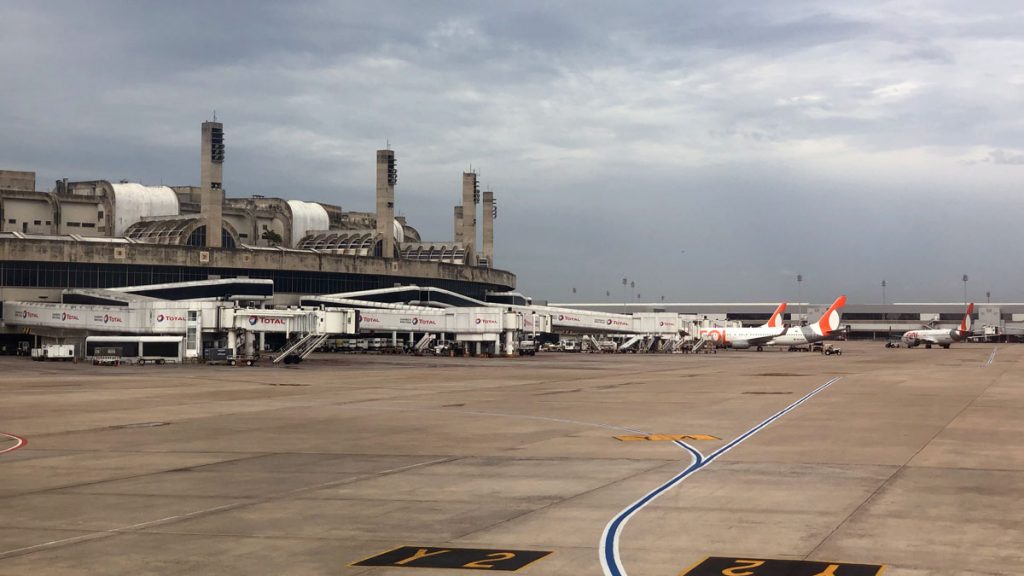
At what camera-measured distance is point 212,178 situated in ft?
506

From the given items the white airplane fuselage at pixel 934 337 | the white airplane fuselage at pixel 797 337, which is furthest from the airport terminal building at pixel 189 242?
the white airplane fuselage at pixel 934 337

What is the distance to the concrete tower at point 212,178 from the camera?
5955 inches

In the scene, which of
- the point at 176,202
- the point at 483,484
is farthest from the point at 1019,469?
the point at 176,202

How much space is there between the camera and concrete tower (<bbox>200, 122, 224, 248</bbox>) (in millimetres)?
151250

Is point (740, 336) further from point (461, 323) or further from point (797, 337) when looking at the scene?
point (461, 323)

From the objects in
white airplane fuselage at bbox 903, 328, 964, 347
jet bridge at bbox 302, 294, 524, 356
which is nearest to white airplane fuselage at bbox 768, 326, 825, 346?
white airplane fuselage at bbox 903, 328, 964, 347

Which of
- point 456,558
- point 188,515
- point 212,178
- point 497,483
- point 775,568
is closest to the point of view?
point 775,568

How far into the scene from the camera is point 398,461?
2906cm

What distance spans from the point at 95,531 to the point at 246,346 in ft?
288

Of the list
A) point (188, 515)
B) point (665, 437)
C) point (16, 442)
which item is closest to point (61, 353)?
point (16, 442)

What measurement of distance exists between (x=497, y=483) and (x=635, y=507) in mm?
4592

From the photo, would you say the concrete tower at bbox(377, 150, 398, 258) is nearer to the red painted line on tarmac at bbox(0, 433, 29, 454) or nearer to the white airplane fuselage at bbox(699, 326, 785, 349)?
the white airplane fuselage at bbox(699, 326, 785, 349)

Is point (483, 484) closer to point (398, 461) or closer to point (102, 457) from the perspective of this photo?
point (398, 461)

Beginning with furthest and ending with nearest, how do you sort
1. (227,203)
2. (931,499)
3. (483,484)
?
(227,203) < (483,484) < (931,499)
